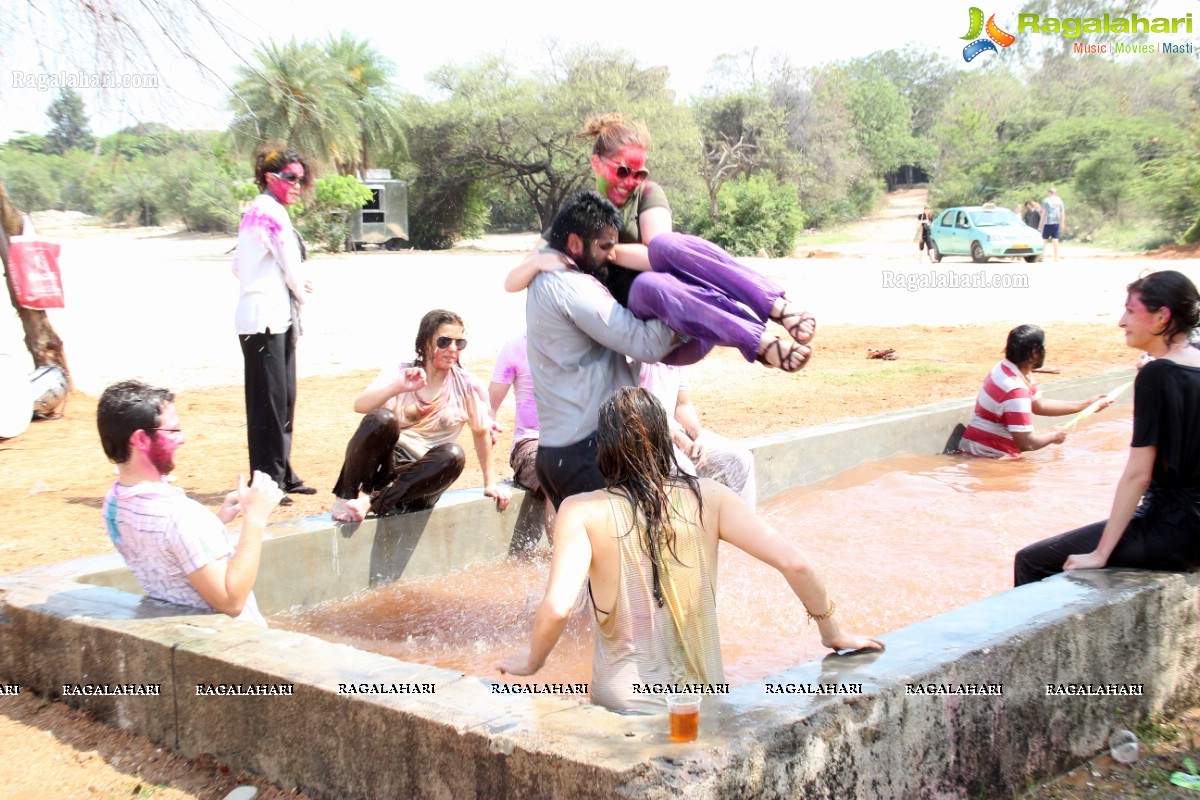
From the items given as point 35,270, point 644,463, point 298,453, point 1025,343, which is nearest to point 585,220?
point 644,463

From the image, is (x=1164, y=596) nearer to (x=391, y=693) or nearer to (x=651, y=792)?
(x=651, y=792)

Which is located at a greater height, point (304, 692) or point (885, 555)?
point (304, 692)

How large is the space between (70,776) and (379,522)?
199 centimetres

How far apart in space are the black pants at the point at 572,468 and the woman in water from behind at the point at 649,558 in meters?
0.65

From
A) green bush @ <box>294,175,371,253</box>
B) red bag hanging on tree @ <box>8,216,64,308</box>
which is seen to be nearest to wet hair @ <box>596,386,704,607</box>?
red bag hanging on tree @ <box>8,216,64,308</box>

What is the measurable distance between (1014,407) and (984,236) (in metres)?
19.2

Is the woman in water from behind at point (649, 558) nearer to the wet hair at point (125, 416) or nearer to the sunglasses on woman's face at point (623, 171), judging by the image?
the sunglasses on woman's face at point (623, 171)

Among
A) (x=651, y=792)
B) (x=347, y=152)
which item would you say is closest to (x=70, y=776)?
(x=651, y=792)

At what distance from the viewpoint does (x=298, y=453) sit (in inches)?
321

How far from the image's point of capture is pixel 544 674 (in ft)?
14.5

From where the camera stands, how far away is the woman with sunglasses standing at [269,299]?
6.52 meters

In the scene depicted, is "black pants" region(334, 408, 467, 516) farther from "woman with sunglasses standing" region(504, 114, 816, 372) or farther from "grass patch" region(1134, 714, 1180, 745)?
"grass patch" region(1134, 714, 1180, 745)

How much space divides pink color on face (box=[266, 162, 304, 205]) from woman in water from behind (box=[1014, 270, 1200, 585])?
460 centimetres

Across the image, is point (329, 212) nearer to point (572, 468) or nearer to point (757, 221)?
point (757, 221)
